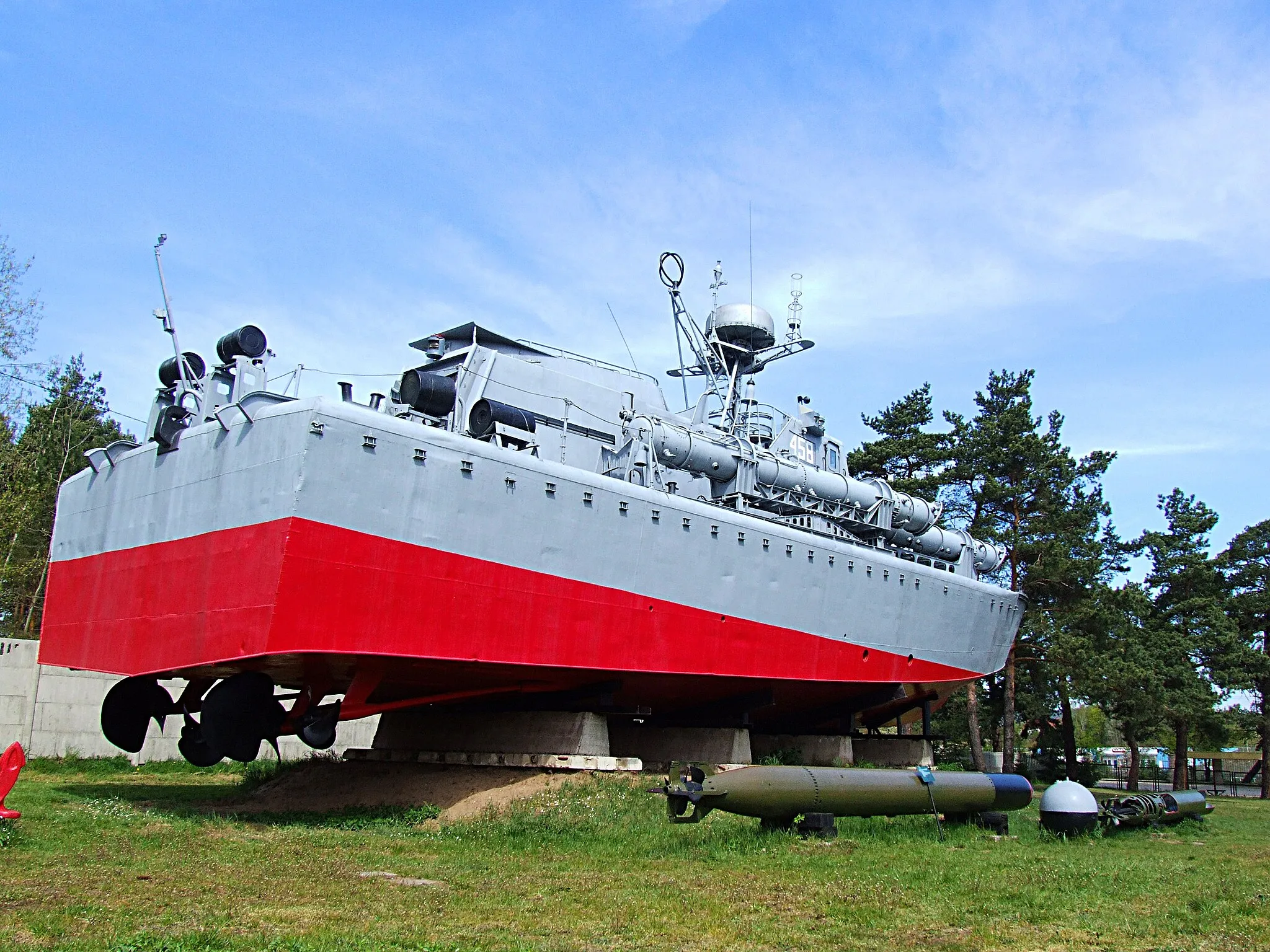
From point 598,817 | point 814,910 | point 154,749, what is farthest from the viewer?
point 154,749

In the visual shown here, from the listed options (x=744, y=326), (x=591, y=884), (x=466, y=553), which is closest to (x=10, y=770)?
(x=466, y=553)

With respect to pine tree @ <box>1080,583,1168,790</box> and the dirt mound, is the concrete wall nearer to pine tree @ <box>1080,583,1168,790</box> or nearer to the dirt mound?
the dirt mound

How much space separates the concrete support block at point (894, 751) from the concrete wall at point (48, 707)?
63.0 ft

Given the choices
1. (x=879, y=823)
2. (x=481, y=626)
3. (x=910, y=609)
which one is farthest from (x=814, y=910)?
(x=910, y=609)

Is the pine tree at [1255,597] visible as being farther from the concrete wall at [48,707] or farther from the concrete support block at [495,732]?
the concrete wall at [48,707]

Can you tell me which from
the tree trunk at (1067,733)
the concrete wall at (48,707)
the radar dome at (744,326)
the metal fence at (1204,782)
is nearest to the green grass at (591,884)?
the concrete wall at (48,707)

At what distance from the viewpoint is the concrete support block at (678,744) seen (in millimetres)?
22484

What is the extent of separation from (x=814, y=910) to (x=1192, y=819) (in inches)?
512

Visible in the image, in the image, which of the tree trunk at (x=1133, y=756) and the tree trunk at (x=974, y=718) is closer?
the tree trunk at (x=974, y=718)

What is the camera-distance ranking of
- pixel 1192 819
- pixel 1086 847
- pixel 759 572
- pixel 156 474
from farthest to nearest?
pixel 759 572 < pixel 1192 819 < pixel 156 474 < pixel 1086 847

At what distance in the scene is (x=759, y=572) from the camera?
21.4m

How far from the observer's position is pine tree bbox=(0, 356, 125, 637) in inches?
1647

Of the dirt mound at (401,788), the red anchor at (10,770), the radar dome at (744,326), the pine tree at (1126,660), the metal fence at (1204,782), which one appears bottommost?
the metal fence at (1204,782)

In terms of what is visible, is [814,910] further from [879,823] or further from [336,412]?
[336,412]
